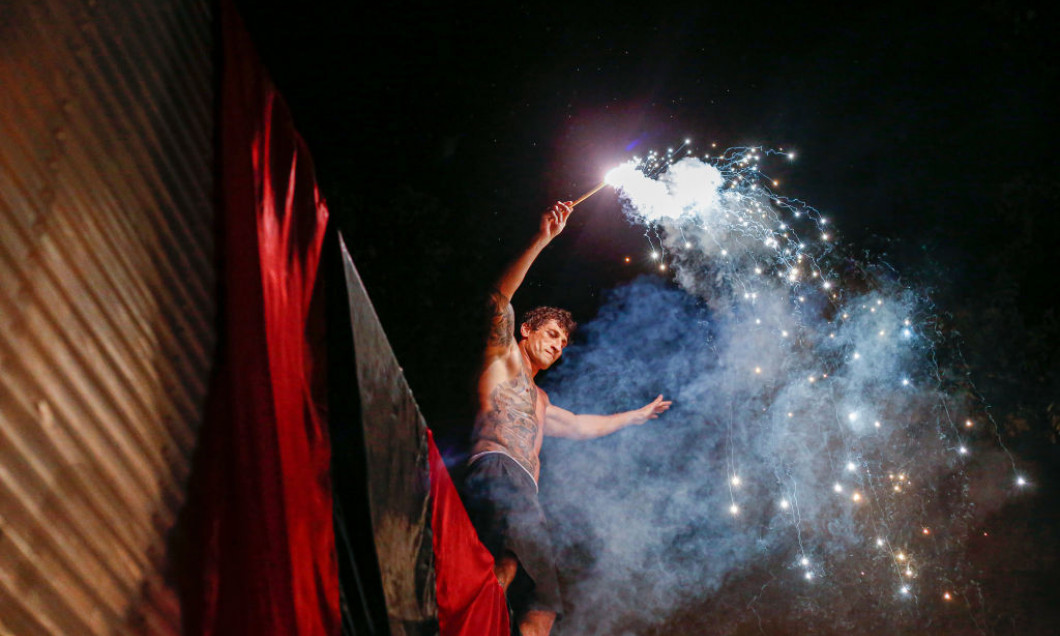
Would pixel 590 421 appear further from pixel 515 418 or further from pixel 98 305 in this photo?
pixel 98 305

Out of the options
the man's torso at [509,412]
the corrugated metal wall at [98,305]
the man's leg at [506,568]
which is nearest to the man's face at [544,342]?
the man's torso at [509,412]

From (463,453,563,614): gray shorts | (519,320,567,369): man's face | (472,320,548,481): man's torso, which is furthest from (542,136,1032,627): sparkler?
(463,453,563,614): gray shorts

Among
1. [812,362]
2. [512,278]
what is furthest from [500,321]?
[812,362]

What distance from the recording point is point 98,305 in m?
1.03

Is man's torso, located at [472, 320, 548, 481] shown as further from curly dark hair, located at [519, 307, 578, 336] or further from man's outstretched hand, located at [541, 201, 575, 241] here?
man's outstretched hand, located at [541, 201, 575, 241]

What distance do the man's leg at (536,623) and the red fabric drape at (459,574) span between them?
282 mm

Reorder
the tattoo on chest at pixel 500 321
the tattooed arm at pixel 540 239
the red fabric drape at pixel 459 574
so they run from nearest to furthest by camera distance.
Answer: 1. the red fabric drape at pixel 459 574
2. the tattoo on chest at pixel 500 321
3. the tattooed arm at pixel 540 239

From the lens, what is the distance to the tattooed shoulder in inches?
117

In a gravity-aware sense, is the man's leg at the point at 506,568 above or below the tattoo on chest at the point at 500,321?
below

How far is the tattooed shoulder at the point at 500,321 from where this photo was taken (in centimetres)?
297

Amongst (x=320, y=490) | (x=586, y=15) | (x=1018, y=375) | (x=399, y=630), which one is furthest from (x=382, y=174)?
(x=1018, y=375)

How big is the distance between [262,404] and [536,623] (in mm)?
1788

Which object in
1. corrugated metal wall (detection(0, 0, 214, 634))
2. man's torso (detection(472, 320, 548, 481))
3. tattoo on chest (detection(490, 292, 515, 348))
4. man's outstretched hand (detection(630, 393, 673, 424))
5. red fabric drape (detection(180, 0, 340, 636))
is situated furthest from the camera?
man's outstretched hand (detection(630, 393, 673, 424))

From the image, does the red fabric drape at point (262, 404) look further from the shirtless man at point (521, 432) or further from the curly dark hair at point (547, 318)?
the curly dark hair at point (547, 318)
